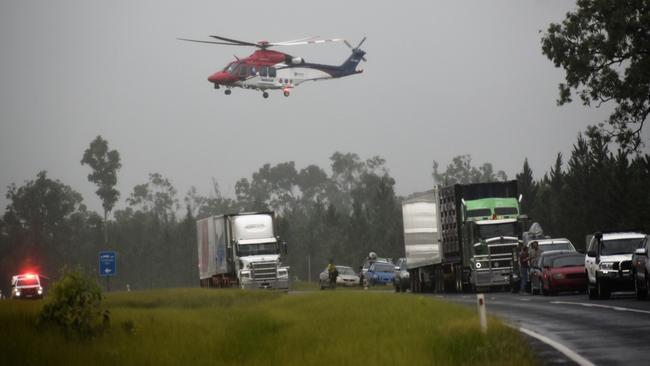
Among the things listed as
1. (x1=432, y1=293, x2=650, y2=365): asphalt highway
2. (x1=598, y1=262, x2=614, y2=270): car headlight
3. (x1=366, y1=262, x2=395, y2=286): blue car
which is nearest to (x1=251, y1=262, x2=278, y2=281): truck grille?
(x1=366, y1=262, x2=395, y2=286): blue car

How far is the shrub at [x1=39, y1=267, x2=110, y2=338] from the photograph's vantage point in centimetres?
2461

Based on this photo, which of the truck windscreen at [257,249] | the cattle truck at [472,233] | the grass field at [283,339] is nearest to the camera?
the grass field at [283,339]

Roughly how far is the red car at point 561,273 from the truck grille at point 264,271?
20456 mm

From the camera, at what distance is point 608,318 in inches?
1086

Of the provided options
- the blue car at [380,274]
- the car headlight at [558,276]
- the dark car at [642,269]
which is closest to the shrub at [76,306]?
the dark car at [642,269]

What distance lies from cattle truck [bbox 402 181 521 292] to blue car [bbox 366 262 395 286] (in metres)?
20.0

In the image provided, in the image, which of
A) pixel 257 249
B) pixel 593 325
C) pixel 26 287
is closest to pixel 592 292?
pixel 593 325

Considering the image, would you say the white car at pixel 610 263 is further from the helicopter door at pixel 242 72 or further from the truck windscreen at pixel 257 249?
the helicopter door at pixel 242 72

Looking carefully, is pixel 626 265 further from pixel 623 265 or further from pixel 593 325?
pixel 593 325

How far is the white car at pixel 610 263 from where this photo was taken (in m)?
37.7

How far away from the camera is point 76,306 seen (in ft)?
81.5

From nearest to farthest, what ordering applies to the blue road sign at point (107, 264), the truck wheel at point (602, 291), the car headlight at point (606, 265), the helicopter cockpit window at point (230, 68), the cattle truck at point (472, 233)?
1. the car headlight at point (606, 265)
2. the truck wheel at point (602, 291)
3. the cattle truck at point (472, 233)
4. the blue road sign at point (107, 264)
5. the helicopter cockpit window at point (230, 68)

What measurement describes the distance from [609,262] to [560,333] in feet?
44.8

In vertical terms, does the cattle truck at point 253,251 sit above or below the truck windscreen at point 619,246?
above
